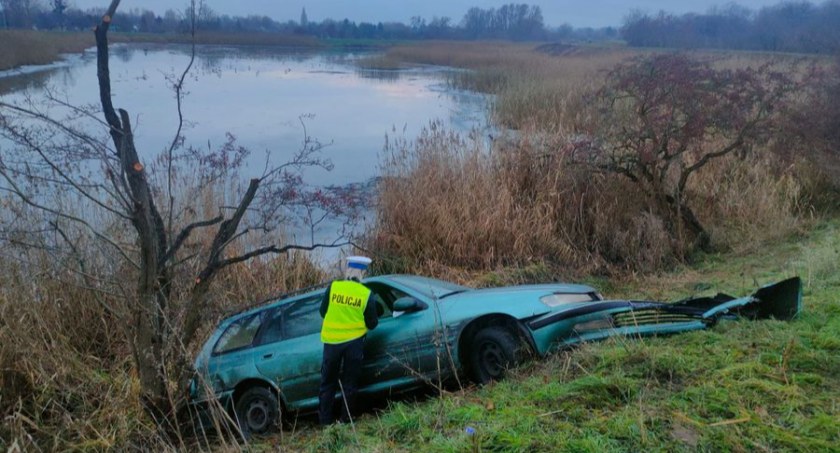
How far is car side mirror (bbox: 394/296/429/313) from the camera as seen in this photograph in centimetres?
602

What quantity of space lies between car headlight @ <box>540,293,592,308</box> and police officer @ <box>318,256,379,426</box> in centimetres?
152

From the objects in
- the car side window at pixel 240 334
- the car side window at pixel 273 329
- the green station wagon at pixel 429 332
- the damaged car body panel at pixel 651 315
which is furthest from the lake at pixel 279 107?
the damaged car body panel at pixel 651 315

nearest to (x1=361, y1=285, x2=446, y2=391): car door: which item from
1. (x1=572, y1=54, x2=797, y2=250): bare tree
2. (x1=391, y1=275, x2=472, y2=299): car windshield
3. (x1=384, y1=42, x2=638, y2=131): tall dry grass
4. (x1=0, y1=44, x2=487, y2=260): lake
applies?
(x1=391, y1=275, x2=472, y2=299): car windshield

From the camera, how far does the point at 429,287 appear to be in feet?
21.4

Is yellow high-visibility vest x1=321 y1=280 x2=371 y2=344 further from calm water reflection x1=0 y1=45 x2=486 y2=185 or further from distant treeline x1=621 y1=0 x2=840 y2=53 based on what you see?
distant treeline x1=621 y1=0 x2=840 y2=53

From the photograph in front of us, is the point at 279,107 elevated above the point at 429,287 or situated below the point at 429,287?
above

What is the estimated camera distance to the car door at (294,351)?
21.0 ft

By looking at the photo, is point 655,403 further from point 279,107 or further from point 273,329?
point 279,107

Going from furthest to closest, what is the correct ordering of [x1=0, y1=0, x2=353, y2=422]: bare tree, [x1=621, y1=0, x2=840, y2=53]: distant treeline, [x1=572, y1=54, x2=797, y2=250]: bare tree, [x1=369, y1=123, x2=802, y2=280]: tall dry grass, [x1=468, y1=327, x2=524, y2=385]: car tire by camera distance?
[x1=621, y1=0, x2=840, y2=53]: distant treeline, [x1=572, y1=54, x2=797, y2=250]: bare tree, [x1=369, y1=123, x2=802, y2=280]: tall dry grass, [x1=0, y1=0, x2=353, y2=422]: bare tree, [x1=468, y1=327, x2=524, y2=385]: car tire

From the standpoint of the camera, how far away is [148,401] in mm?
6434

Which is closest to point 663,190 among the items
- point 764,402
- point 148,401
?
point 764,402

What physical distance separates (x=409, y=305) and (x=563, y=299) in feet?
4.57

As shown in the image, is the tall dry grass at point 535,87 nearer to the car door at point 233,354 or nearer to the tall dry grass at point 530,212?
the tall dry grass at point 530,212

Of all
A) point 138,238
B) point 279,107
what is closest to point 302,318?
point 138,238
